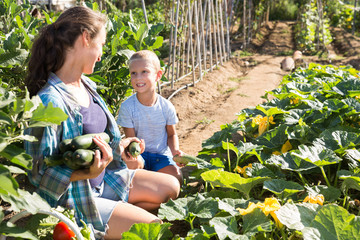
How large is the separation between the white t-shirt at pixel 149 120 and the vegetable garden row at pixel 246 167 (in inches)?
11.4

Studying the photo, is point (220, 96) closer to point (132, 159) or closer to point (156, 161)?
point (156, 161)

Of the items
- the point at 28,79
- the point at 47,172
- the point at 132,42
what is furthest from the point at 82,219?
the point at 132,42

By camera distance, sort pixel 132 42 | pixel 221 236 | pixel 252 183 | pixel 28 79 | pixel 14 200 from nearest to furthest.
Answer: pixel 14 200
pixel 221 236
pixel 28 79
pixel 252 183
pixel 132 42

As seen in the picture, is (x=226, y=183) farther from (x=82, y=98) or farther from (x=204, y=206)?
(x=82, y=98)

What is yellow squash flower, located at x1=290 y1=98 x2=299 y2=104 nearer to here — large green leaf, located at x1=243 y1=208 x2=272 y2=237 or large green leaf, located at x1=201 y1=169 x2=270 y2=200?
large green leaf, located at x1=201 y1=169 x2=270 y2=200

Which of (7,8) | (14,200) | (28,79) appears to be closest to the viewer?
(14,200)

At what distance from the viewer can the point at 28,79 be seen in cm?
229

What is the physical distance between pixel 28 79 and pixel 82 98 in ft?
1.01

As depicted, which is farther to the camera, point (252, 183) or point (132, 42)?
point (132, 42)

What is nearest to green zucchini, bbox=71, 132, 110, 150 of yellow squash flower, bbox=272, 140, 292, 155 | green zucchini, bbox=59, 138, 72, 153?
green zucchini, bbox=59, 138, 72, 153

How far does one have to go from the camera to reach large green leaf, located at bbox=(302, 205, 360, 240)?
1808 mm

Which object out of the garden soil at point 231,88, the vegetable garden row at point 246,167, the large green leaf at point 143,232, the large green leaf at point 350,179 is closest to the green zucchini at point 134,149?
the vegetable garden row at point 246,167

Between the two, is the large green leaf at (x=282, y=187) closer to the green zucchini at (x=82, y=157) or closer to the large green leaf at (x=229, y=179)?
the large green leaf at (x=229, y=179)

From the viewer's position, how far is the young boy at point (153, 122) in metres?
3.14
